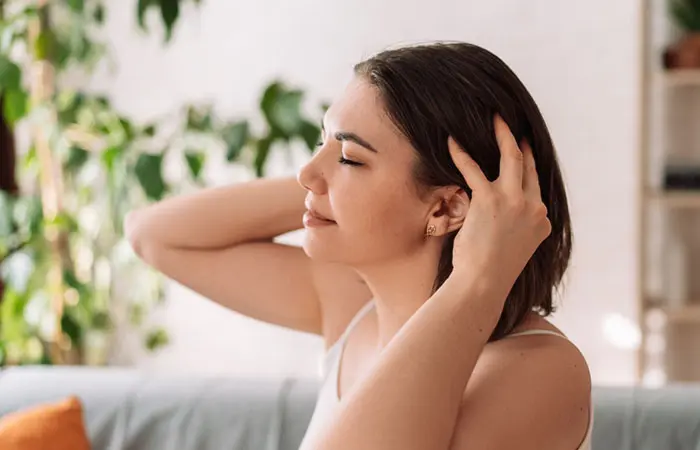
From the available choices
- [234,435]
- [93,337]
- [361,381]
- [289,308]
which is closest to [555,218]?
[361,381]

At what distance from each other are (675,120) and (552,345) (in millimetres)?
2549

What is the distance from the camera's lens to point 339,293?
158cm

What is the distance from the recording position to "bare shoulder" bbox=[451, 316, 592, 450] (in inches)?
45.0

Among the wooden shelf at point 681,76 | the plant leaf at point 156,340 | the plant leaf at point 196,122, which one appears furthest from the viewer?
the plant leaf at point 156,340

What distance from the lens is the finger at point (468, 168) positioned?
1.14 meters

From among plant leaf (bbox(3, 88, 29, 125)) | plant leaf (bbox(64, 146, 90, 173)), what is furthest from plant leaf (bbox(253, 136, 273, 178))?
plant leaf (bbox(3, 88, 29, 125))

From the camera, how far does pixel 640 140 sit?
10.6 ft

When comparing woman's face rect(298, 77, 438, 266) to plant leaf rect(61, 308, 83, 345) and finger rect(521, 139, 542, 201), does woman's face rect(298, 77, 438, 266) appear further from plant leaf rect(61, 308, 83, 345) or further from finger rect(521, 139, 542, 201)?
plant leaf rect(61, 308, 83, 345)

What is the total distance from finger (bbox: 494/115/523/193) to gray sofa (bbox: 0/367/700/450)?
2.29 ft

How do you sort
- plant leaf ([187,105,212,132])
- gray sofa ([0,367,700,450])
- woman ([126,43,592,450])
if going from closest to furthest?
woman ([126,43,592,450])
gray sofa ([0,367,700,450])
plant leaf ([187,105,212,132])

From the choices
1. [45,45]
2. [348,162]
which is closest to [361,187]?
[348,162]

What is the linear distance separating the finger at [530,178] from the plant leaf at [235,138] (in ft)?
4.77

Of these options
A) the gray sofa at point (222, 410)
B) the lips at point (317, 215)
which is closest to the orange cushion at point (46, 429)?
the gray sofa at point (222, 410)

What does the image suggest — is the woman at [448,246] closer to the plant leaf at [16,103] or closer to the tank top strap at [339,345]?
the tank top strap at [339,345]
